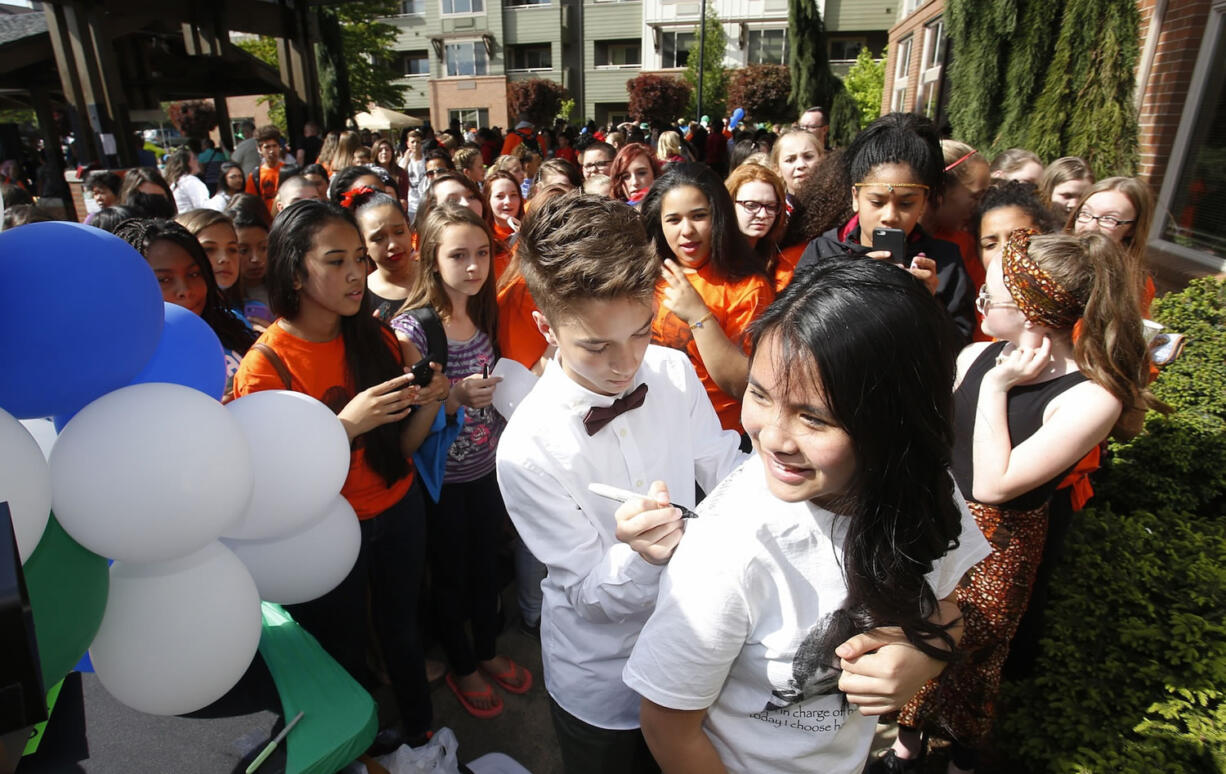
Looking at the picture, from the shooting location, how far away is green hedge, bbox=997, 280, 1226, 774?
5.06ft

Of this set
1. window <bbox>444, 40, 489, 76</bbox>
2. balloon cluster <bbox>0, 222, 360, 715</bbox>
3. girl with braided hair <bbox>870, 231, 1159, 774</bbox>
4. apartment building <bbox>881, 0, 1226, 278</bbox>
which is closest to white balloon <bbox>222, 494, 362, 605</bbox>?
balloon cluster <bbox>0, 222, 360, 715</bbox>

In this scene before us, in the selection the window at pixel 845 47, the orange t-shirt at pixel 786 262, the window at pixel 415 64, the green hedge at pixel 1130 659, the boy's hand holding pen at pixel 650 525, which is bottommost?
the green hedge at pixel 1130 659

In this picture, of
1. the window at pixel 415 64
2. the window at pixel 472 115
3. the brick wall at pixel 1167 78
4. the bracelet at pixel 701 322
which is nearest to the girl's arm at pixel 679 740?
the bracelet at pixel 701 322

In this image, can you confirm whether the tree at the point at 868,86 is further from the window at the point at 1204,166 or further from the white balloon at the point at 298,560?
the white balloon at the point at 298,560

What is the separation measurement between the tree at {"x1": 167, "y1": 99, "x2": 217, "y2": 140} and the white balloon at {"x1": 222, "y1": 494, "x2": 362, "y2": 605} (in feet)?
60.1

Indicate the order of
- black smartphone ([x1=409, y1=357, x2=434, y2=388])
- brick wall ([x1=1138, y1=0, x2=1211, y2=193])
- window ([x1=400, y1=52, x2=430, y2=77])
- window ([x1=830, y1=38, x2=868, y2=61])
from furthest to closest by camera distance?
window ([x1=400, y1=52, x2=430, y2=77]) < window ([x1=830, y1=38, x2=868, y2=61]) < brick wall ([x1=1138, y1=0, x2=1211, y2=193]) < black smartphone ([x1=409, y1=357, x2=434, y2=388])

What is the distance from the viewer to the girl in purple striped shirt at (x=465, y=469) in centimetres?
249

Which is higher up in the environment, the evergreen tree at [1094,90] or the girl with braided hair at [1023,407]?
the evergreen tree at [1094,90]

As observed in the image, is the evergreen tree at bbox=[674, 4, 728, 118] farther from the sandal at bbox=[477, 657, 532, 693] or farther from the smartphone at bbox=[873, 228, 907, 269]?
the sandal at bbox=[477, 657, 532, 693]

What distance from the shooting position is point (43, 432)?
1270 mm

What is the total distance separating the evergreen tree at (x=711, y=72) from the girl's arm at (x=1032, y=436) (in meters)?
30.6

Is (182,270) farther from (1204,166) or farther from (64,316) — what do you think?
(1204,166)

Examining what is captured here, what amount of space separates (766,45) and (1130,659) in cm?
3769

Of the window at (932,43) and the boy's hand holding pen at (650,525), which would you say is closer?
the boy's hand holding pen at (650,525)
